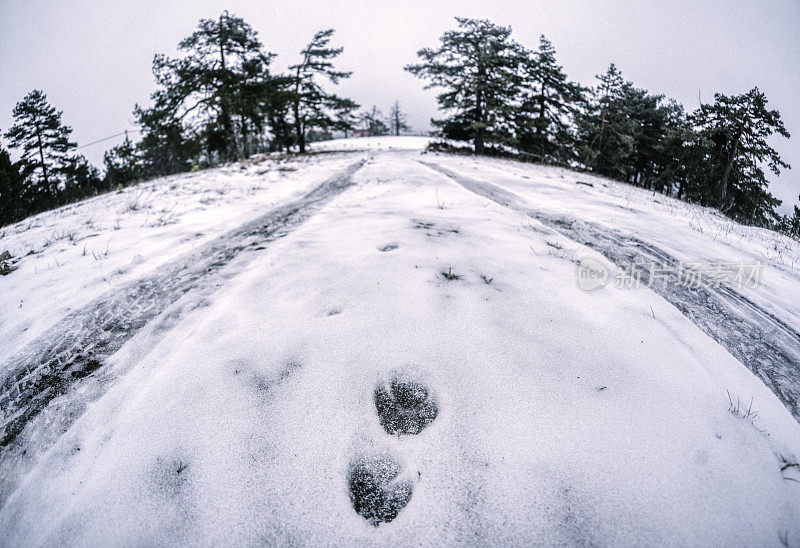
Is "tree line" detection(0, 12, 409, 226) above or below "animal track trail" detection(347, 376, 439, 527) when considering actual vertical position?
above

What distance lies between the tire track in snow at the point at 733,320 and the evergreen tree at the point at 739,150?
18.9 meters

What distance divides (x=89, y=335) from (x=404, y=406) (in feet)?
6.97

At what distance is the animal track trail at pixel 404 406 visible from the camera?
4.31 ft

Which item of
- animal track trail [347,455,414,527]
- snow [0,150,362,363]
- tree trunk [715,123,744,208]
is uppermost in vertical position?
tree trunk [715,123,744,208]

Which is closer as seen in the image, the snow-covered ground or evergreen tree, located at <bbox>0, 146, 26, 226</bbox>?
the snow-covered ground

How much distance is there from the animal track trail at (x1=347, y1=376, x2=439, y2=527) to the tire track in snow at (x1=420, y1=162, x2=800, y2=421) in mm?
1826

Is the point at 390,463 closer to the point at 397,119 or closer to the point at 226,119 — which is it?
the point at 226,119

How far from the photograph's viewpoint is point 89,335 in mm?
2039

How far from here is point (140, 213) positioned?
205 inches

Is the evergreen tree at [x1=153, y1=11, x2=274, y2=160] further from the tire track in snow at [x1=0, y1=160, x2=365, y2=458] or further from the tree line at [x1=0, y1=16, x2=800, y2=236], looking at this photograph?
the tire track in snow at [x1=0, y1=160, x2=365, y2=458]

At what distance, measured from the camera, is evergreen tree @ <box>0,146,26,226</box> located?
2084 centimetres

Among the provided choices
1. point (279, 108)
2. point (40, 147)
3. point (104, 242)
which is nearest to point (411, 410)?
point (104, 242)

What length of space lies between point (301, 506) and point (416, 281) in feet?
4.80

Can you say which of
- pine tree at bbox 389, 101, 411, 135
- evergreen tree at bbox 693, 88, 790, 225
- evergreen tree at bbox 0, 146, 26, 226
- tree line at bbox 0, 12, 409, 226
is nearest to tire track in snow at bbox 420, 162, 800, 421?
tree line at bbox 0, 12, 409, 226
